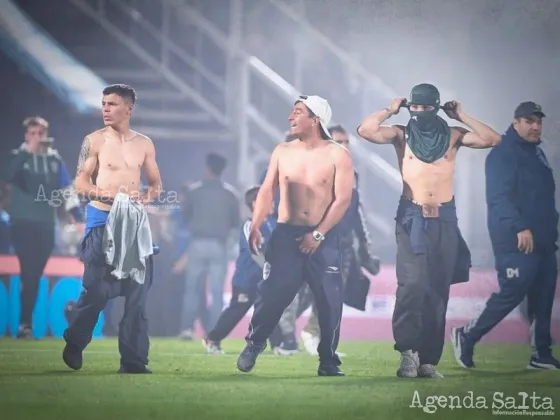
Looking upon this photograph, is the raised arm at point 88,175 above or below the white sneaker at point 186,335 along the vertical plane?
above

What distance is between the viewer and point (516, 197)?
7160mm

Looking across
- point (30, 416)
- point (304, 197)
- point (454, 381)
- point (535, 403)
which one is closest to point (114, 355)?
point (30, 416)

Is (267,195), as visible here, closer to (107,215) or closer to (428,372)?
(107,215)

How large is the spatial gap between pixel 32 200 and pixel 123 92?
1098 mm

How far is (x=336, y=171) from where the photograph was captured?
688 centimetres

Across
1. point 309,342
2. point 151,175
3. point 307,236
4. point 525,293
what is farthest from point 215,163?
point 525,293

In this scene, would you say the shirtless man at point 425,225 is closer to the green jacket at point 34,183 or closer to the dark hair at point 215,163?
the dark hair at point 215,163

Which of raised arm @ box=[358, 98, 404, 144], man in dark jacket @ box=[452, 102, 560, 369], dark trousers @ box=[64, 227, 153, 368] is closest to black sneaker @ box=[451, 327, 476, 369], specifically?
man in dark jacket @ box=[452, 102, 560, 369]

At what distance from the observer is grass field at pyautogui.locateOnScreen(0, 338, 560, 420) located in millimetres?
6184

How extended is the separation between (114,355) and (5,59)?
218 centimetres

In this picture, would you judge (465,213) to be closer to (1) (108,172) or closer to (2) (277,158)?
(2) (277,158)

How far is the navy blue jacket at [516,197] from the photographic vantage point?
23.4 ft

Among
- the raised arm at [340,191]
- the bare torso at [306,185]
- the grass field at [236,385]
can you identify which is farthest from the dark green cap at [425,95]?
the grass field at [236,385]

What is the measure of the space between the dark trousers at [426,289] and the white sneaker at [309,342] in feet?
2.11
